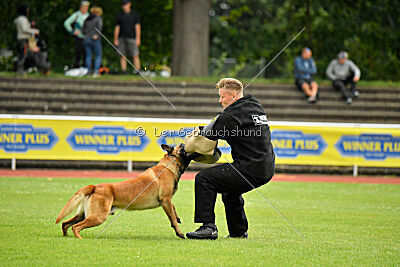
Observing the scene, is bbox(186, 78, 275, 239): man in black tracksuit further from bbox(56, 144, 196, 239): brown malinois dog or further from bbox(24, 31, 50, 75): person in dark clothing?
bbox(24, 31, 50, 75): person in dark clothing

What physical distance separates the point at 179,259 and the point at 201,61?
1760 cm

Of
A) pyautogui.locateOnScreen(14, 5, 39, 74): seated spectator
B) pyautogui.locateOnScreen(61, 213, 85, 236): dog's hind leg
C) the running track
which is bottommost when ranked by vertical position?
Answer: the running track

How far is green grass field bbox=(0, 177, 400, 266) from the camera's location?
6516 millimetres

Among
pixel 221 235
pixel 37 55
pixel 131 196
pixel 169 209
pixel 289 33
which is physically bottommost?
pixel 221 235

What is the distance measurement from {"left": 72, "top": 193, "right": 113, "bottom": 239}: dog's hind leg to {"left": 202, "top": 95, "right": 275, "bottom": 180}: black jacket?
49.3 inches

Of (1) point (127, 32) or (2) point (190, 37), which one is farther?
(2) point (190, 37)

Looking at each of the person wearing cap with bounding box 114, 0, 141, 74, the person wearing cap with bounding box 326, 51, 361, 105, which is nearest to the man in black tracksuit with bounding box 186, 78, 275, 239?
the person wearing cap with bounding box 114, 0, 141, 74

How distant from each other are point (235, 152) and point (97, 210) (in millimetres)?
1574

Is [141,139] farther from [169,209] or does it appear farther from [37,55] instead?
[169,209]

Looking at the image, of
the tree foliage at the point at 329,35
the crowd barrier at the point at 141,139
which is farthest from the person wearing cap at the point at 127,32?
the tree foliage at the point at 329,35

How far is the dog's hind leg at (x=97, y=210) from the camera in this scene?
24.0ft

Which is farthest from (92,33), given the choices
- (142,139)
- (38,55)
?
(142,139)

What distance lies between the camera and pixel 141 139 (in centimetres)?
1662

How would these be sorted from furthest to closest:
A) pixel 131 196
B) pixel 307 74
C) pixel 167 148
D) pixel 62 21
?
1. pixel 62 21
2. pixel 307 74
3. pixel 167 148
4. pixel 131 196
